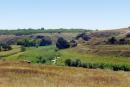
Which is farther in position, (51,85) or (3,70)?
(3,70)

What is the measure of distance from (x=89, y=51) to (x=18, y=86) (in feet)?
531

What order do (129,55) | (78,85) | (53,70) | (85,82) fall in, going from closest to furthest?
(78,85) → (85,82) → (53,70) → (129,55)

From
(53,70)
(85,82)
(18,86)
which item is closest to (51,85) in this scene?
(18,86)

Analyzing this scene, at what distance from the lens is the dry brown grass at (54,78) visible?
2995 centimetres

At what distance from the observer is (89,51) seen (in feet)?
617

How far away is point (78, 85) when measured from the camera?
30.2 meters

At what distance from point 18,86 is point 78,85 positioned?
5.85 metres

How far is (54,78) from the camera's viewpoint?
34438 mm

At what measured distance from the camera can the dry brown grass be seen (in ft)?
98.3

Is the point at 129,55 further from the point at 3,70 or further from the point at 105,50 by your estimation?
the point at 3,70

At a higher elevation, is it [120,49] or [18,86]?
[18,86]

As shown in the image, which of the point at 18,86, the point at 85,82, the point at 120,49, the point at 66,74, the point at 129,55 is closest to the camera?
the point at 18,86

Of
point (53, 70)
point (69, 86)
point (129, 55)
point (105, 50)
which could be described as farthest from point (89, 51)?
point (69, 86)

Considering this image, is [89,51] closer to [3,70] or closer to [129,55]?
[129,55]
